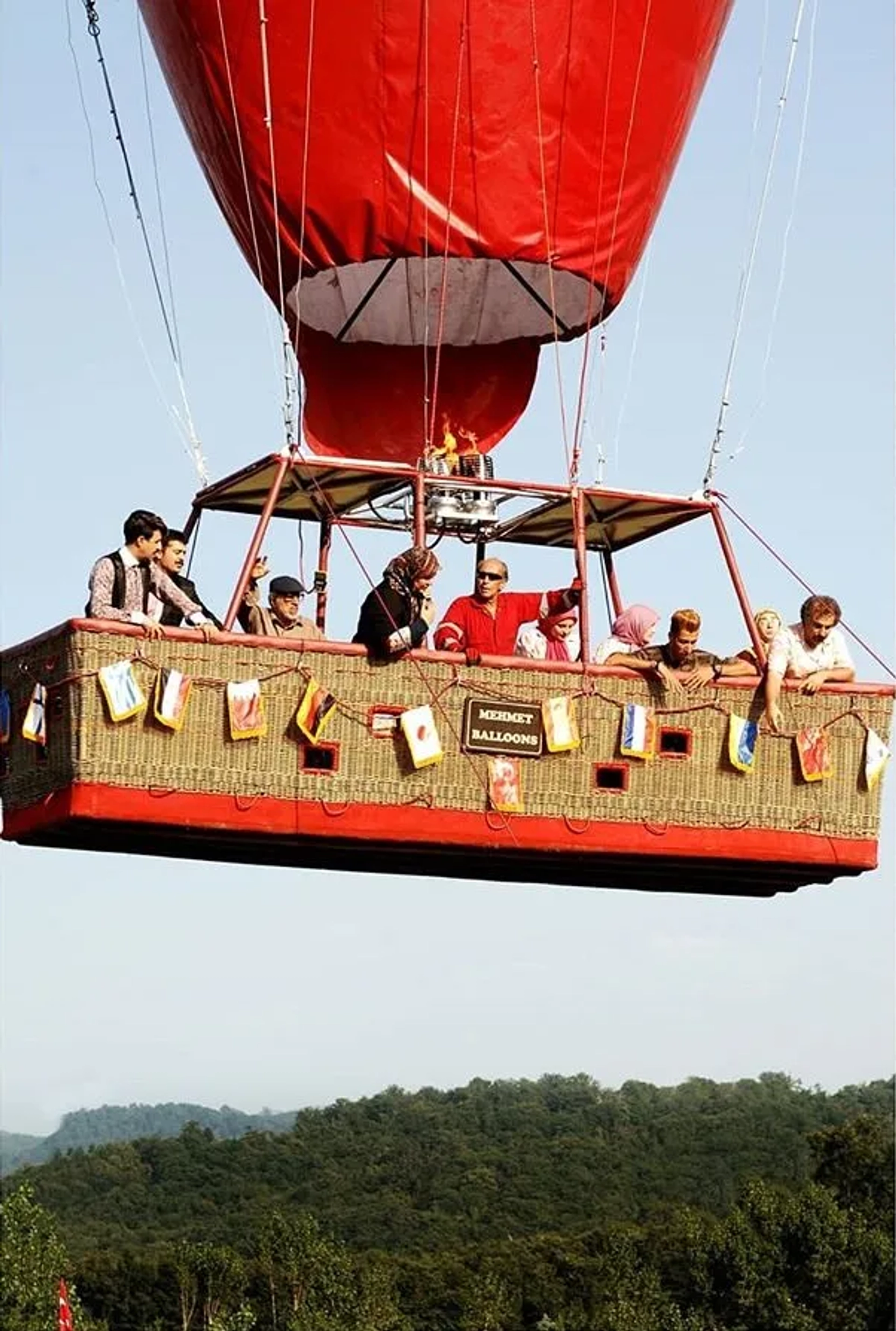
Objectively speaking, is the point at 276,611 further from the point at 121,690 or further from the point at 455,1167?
the point at 455,1167

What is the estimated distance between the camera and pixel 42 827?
1560cm

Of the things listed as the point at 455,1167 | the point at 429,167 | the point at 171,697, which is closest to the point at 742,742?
the point at 171,697

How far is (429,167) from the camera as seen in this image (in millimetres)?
17203

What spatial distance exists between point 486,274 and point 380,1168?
339 ft

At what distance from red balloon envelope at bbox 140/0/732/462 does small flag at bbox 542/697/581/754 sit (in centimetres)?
237

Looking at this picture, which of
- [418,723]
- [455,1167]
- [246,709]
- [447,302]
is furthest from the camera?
[455,1167]

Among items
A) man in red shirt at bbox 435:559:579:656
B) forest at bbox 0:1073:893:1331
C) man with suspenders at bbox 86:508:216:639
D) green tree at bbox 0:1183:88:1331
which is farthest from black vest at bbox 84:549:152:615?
green tree at bbox 0:1183:88:1331

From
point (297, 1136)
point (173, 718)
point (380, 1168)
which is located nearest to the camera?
point (173, 718)

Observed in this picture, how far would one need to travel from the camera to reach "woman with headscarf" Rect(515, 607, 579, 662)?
16.2m

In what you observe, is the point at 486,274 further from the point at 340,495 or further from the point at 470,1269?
the point at 470,1269

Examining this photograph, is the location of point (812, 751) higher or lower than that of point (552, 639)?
lower

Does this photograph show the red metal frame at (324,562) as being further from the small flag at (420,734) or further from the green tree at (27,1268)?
the green tree at (27,1268)

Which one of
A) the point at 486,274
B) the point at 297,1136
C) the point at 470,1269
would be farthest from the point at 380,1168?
the point at 486,274

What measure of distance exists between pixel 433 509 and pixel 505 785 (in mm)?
1793
